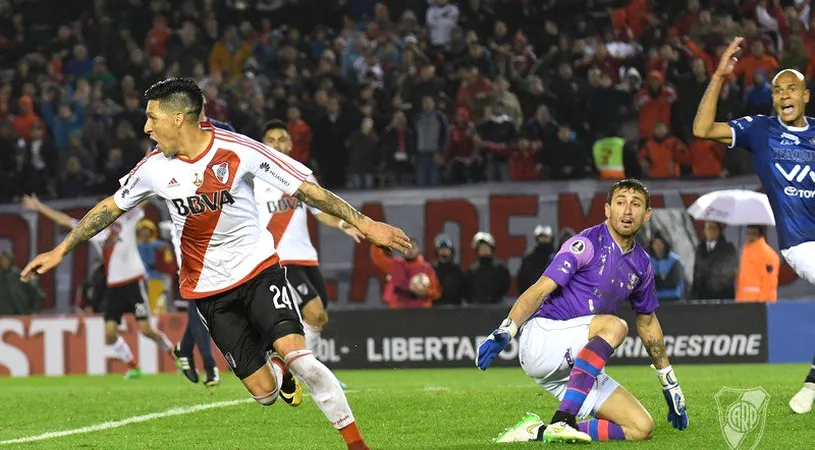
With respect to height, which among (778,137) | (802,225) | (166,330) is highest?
(778,137)

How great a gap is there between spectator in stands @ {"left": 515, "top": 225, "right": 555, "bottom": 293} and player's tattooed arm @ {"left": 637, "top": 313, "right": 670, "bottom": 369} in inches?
447

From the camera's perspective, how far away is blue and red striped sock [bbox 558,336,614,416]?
8898 mm

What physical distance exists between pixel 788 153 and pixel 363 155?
12886mm

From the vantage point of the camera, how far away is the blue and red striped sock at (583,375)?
8.90 meters

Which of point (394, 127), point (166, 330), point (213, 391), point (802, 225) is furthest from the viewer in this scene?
point (394, 127)

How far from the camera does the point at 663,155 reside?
21734 mm

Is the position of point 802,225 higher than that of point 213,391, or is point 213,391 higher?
point 802,225

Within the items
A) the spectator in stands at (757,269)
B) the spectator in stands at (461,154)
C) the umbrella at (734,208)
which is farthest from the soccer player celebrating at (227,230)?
the spectator in stands at (461,154)

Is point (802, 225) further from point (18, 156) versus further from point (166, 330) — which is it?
point (18, 156)

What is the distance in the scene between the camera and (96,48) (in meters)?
27.5

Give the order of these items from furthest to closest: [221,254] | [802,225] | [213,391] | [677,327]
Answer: [677,327] < [213,391] < [802,225] < [221,254]

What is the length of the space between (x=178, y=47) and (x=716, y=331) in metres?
12.1

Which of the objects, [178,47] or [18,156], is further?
[178,47]

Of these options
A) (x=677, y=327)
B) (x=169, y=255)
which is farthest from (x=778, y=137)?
(x=169, y=255)
